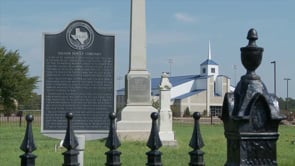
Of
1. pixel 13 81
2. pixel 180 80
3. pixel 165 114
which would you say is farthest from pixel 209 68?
pixel 165 114

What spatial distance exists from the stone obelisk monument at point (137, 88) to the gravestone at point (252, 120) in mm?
15926

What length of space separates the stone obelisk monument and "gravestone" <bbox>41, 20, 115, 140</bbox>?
41.9 ft

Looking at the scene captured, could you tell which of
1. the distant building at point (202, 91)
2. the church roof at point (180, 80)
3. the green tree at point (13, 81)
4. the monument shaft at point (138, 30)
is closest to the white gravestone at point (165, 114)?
the monument shaft at point (138, 30)

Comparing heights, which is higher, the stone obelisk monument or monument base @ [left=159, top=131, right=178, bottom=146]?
the stone obelisk monument

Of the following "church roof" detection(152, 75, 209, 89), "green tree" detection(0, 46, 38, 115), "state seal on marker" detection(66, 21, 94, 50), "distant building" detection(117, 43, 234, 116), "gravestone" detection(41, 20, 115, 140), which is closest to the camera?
"gravestone" detection(41, 20, 115, 140)

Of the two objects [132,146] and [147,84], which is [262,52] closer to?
[132,146]

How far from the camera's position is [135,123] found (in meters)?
20.7

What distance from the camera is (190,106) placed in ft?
334

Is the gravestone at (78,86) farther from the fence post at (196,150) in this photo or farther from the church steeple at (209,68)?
the church steeple at (209,68)

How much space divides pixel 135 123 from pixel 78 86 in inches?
523

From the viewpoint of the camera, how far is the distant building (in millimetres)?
100713

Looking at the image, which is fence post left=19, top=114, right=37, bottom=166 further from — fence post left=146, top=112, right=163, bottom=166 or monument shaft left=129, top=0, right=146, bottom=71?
monument shaft left=129, top=0, right=146, bottom=71

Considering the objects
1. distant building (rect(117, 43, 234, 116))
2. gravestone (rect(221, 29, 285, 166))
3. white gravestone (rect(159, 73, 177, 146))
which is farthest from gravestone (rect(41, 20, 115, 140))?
distant building (rect(117, 43, 234, 116))

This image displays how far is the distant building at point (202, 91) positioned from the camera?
330 ft
